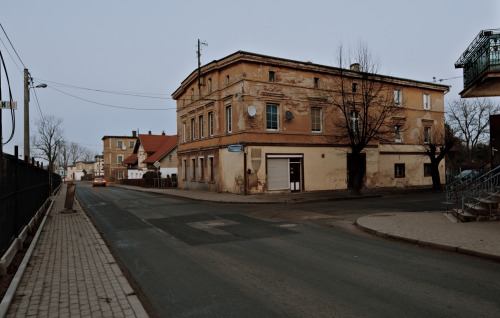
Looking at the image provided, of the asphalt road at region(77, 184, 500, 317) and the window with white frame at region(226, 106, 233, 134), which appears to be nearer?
the asphalt road at region(77, 184, 500, 317)

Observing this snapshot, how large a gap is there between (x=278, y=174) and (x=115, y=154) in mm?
58035

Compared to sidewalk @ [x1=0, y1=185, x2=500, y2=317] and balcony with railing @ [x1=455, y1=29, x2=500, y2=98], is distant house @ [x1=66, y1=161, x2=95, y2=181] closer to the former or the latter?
sidewalk @ [x1=0, y1=185, x2=500, y2=317]

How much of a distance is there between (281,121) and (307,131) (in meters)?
2.30

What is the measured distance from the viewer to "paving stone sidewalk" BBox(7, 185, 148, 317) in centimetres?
427

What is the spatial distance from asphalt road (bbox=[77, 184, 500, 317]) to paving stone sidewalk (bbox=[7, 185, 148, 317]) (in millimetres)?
387

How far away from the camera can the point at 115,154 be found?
7281 cm

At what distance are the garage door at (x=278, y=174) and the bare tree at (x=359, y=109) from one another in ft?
14.1

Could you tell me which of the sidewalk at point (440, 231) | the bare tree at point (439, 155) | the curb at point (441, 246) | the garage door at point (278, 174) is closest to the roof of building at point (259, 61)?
the bare tree at point (439, 155)

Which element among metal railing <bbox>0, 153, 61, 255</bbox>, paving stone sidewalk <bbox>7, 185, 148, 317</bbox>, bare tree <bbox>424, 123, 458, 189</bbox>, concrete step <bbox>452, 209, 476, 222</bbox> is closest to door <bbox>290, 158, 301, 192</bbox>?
bare tree <bbox>424, 123, 458, 189</bbox>

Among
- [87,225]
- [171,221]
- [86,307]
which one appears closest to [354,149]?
[171,221]

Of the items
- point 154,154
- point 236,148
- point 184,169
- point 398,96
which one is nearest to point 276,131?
point 236,148

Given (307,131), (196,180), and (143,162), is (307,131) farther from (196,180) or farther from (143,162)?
(143,162)

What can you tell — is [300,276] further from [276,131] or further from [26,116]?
[26,116]

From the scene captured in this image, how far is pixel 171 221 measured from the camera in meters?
12.4
